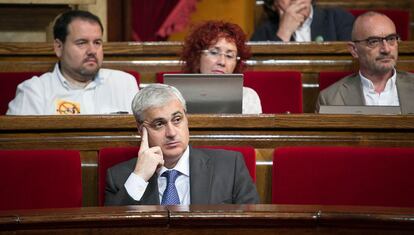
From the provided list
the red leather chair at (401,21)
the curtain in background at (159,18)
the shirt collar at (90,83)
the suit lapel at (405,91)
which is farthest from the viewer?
the curtain in background at (159,18)

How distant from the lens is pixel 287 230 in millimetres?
967

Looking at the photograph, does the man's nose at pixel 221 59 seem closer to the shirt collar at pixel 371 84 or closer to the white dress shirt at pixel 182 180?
the shirt collar at pixel 371 84

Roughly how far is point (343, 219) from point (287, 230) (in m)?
0.06

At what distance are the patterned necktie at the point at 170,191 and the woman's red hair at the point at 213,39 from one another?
0.54m

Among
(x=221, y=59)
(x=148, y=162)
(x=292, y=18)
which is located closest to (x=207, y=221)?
(x=148, y=162)

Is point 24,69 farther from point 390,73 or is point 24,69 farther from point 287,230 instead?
point 287,230

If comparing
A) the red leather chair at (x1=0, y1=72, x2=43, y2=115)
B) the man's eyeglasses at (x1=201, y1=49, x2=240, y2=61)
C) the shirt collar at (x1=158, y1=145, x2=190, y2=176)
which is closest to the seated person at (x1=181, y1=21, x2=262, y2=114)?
the man's eyeglasses at (x1=201, y1=49, x2=240, y2=61)

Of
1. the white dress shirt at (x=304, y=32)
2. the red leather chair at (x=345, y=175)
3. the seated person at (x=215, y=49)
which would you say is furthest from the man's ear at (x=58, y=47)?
the red leather chair at (x=345, y=175)

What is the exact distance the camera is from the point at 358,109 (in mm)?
1510

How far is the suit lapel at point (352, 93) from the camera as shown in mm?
1794

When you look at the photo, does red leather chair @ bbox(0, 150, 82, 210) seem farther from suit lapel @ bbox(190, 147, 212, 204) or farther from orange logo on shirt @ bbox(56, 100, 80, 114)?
orange logo on shirt @ bbox(56, 100, 80, 114)

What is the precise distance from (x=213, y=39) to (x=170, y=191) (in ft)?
1.89

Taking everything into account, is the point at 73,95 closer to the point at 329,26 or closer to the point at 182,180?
the point at 182,180

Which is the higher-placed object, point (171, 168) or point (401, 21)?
point (401, 21)
